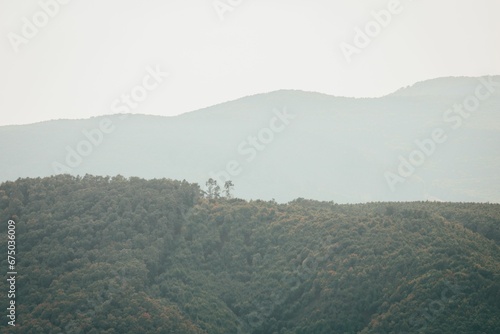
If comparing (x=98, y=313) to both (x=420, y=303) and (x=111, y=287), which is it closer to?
→ (x=111, y=287)

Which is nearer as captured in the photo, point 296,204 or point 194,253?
point 194,253

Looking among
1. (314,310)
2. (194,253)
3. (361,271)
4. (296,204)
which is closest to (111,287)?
(194,253)

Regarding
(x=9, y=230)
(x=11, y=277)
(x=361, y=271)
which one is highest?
(x=9, y=230)

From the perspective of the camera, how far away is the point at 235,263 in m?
68.0

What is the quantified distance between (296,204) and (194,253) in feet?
63.4

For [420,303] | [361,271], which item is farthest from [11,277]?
[420,303]

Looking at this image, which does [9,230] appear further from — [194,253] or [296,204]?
[296,204]

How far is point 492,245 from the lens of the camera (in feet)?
203

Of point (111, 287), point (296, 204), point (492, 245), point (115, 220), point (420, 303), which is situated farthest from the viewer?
point (296, 204)

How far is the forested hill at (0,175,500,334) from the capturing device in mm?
53125

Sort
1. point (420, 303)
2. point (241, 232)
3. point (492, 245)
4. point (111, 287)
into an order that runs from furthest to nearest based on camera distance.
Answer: point (241, 232) < point (492, 245) < point (111, 287) < point (420, 303)

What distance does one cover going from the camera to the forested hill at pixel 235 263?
5312 cm

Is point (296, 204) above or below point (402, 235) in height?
above

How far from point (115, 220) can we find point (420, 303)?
1306 inches
